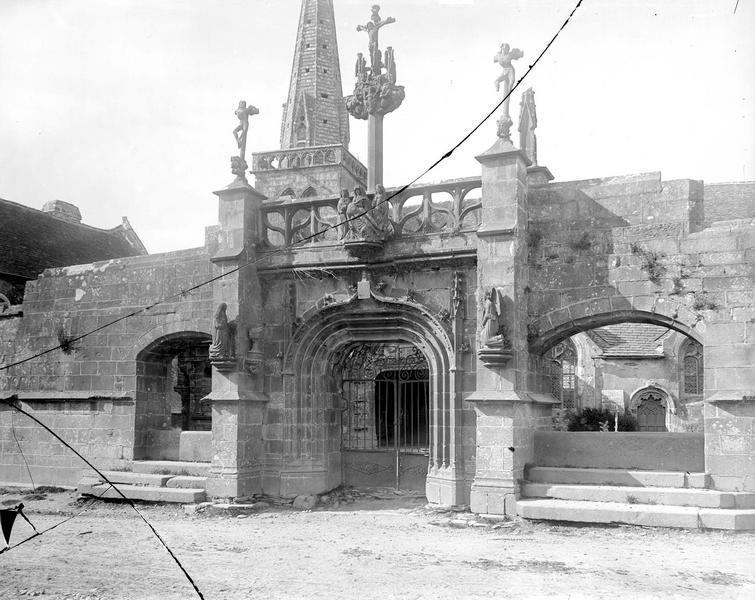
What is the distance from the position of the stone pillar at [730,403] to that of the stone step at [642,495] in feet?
0.86

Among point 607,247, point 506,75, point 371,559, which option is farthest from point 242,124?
point 371,559

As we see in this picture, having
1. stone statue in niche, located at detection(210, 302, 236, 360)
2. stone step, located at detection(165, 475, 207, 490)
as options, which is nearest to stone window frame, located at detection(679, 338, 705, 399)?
stone statue in niche, located at detection(210, 302, 236, 360)

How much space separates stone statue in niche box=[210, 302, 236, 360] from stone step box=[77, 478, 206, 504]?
1.95 metres

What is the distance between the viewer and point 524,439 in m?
9.80

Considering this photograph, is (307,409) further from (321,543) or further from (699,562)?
(699,562)

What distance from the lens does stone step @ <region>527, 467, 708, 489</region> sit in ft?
29.9

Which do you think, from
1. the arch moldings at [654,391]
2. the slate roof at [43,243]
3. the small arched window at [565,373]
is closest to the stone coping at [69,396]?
the slate roof at [43,243]

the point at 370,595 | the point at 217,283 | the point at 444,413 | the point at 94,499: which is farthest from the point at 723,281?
the point at 94,499

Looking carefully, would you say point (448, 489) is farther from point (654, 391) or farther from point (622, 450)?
point (654, 391)

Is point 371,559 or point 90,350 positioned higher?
point 90,350

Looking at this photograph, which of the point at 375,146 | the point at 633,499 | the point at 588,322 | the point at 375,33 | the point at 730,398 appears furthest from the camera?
the point at 375,33

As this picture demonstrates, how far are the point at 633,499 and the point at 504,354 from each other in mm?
2233

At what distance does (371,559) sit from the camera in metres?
7.46

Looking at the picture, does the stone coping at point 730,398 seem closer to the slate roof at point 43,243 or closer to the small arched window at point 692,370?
the slate roof at point 43,243
